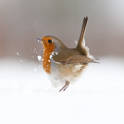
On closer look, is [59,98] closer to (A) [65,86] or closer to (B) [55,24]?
(A) [65,86]

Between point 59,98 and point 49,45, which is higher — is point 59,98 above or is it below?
below

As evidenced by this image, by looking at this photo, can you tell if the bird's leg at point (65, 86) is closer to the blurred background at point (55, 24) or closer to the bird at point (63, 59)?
the bird at point (63, 59)

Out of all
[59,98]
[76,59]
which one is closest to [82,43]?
[76,59]

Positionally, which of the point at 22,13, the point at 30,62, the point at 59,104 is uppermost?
the point at 22,13

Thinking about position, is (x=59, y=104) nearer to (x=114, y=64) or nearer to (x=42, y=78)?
(x=42, y=78)

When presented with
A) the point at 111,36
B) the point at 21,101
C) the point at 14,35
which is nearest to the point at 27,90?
the point at 21,101

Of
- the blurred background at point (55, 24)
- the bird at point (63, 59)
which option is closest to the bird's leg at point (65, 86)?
the bird at point (63, 59)

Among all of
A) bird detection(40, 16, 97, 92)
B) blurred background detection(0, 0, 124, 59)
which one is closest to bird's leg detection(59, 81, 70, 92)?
bird detection(40, 16, 97, 92)
